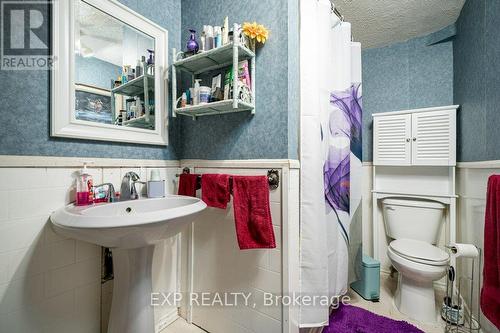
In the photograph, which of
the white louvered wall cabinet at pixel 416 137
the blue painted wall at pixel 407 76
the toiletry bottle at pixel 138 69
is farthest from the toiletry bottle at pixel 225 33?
the blue painted wall at pixel 407 76

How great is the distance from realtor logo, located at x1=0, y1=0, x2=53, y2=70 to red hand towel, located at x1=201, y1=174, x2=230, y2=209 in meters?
0.85

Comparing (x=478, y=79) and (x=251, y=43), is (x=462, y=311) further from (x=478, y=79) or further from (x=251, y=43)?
(x=251, y=43)

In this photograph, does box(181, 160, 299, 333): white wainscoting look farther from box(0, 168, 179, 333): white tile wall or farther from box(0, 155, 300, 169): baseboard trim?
box(0, 168, 179, 333): white tile wall

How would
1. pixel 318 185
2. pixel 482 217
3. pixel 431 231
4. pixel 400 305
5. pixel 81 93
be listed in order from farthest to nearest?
pixel 431 231, pixel 400 305, pixel 482 217, pixel 318 185, pixel 81 93

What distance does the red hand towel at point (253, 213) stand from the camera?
3.39ft

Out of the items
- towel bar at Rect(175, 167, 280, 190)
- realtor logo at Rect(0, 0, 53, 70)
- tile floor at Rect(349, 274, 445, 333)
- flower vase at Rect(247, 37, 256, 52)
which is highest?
flower vase at Rect(247, 37, 256, 52)

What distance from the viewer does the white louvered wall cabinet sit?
1708 millimetres

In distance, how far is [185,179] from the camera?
4.33ft

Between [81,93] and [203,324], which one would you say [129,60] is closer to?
[81,93]

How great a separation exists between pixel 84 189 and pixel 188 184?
1.64 feet

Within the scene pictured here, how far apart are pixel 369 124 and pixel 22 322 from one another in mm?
2690

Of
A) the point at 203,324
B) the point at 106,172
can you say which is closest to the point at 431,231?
the point at 203,324

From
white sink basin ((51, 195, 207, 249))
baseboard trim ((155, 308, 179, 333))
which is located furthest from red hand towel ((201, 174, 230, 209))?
baseboard trim ((155, 308, 179, 333))

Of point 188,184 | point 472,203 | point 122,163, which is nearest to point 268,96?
point 188,184
